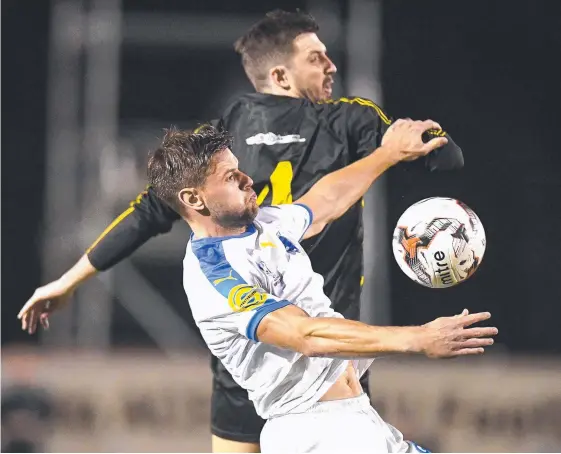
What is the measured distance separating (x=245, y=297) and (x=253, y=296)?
3 cm

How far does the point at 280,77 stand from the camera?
14.3 feet

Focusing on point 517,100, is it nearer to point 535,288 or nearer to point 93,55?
point 535,288

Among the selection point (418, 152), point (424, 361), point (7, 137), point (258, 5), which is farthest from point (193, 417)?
point (418, 152)

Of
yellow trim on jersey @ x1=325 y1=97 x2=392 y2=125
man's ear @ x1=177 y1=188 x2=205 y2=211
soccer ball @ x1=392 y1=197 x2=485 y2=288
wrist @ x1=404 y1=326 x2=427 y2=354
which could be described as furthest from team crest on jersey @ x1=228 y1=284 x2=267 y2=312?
yellow trim on jersey @ x1=325 y1=97 x2=392 y2=125

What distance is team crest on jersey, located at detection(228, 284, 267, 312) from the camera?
3115mm

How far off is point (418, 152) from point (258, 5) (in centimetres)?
540

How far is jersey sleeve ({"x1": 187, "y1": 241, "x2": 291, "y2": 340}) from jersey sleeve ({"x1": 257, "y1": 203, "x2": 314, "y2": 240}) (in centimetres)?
35

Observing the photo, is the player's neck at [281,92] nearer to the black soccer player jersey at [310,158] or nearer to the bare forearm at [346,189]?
the black soccer player jersey at [310,158]

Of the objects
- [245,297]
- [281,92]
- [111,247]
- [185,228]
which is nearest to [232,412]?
[111,247]

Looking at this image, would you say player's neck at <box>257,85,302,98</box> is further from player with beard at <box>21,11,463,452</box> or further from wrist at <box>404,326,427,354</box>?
wrist at <box>404,326,427,354</box>

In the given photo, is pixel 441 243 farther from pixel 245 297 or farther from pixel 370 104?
pixel 370 104

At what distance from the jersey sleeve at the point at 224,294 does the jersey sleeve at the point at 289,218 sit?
353 mm

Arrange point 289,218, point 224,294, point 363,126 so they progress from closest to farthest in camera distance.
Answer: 1. point 224,294
2. point 289,218
3. point 363,126

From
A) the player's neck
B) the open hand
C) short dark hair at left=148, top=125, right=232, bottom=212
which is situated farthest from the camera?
the player's neck
